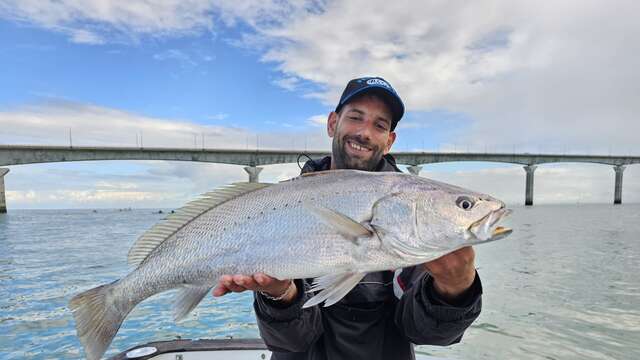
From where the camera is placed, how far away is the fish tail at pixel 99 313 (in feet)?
7.83

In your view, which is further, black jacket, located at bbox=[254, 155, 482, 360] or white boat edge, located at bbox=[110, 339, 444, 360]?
white boat edge, located at bbox=[110, 339, 444, 360]

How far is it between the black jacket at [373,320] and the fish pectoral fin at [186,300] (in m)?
0.35

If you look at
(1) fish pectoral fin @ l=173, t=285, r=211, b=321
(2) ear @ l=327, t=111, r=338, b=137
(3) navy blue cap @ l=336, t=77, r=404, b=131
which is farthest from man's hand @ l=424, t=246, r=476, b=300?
(2) ear @ l=327, t=111, r=338, b=137

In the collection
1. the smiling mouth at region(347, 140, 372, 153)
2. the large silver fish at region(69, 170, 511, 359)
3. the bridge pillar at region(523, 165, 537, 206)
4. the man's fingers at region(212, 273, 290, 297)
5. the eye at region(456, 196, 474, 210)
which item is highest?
the smiling mouth at region(347, 140, 372, 153)

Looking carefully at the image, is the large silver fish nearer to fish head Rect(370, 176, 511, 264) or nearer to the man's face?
fish head Rect(370, 176, 511, 264)

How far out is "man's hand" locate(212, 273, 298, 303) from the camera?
2.23 m

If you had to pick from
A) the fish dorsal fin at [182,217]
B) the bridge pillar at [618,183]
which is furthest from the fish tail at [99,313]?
the bridge pillar at [618,183]

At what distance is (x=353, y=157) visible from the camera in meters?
3.21

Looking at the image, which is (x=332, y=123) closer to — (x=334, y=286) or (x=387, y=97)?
(x=387, y=97)

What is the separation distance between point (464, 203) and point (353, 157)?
1223 mm

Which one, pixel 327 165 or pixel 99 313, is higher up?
pixel 327 165

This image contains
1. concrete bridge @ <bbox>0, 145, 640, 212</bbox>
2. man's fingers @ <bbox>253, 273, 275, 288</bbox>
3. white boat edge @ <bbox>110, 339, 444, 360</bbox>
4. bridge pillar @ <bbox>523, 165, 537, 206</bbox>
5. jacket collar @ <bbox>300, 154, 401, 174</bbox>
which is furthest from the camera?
bridge pillar @ <bbox>523, 165, 537, 206</bbox>

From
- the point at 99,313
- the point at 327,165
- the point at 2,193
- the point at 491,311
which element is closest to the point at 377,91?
the point at 327,165

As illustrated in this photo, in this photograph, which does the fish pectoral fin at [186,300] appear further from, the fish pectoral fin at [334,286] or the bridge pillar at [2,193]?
the bridge pillar at [2,193]
